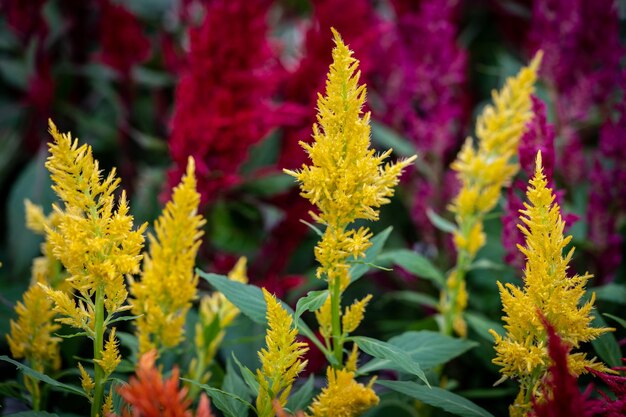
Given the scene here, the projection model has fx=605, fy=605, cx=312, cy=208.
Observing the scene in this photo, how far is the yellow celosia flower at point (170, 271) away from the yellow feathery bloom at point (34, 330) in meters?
0.12

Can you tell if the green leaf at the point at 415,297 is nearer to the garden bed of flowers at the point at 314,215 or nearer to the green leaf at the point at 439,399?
the garden bed of flowers at the point at 314,215

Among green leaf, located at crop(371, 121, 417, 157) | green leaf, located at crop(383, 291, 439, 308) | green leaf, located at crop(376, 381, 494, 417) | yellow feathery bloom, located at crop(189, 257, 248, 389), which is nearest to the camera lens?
green leaf, located at crop(376, 381, 494, 417)

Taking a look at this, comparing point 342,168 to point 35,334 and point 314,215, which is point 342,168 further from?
point 35,334

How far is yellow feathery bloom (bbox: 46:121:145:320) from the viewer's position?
0.62 metres

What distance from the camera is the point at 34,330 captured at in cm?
77

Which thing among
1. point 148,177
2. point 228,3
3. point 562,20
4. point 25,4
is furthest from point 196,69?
point 562,20

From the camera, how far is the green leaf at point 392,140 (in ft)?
4.68

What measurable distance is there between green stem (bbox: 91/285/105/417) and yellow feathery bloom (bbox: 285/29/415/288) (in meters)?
0.24

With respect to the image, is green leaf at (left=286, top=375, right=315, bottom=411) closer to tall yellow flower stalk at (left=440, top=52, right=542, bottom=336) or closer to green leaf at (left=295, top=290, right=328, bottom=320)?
green leaf at (left=295, top=290, right=328, bottom=320)

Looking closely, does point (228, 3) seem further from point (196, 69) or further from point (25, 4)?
point (25, 4)

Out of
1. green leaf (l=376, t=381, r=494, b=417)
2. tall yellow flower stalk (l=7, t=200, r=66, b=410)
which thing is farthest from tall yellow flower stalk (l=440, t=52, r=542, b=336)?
tall yellow flower stalk (l=7, t=200, r=66, b=410)

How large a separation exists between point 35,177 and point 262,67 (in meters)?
0.65

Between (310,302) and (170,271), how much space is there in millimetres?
176

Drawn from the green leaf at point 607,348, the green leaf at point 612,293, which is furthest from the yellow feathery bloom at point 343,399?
the green leaf at point 612,293
